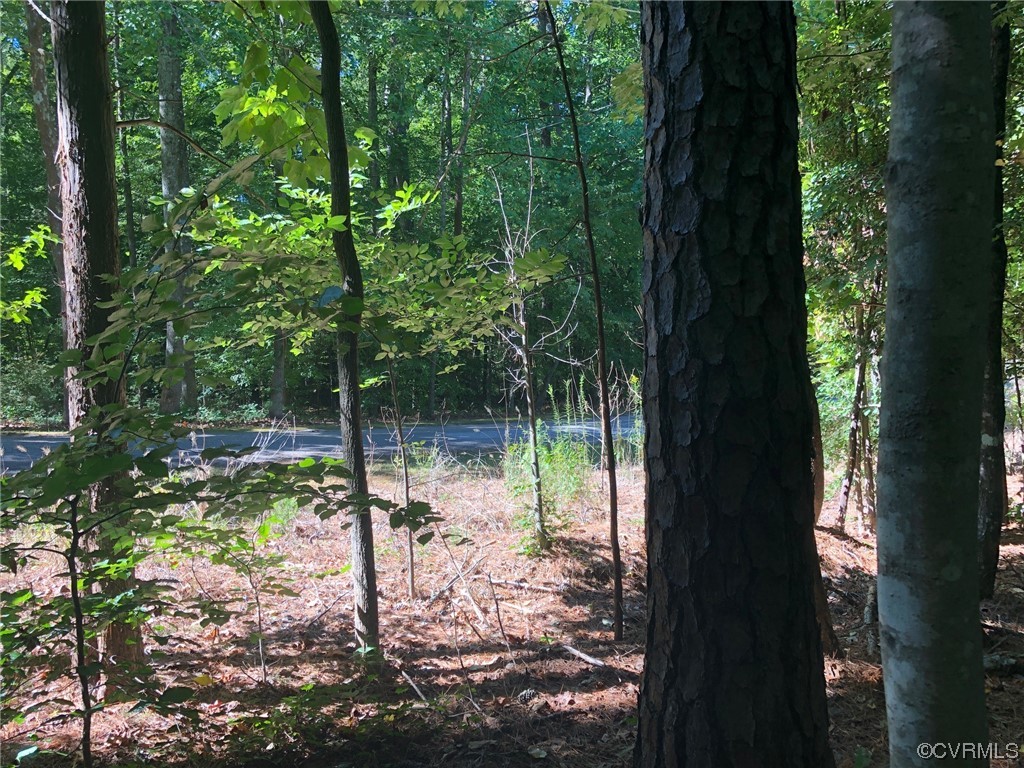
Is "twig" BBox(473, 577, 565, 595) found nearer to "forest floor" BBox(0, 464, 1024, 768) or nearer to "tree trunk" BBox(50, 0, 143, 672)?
"forest floor" BBox(0, 464, 1024, 768)

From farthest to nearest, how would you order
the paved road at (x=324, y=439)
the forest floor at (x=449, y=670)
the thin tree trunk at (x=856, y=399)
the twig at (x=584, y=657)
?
the paved road at (x=324, y=439), the thin tree trunk at (x=856, y=399), the twig at (x=584, y=657), the forest floor at (x=449, y=670)

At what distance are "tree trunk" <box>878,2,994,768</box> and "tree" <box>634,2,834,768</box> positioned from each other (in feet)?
0.81

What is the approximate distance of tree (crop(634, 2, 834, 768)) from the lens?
1.47 metres

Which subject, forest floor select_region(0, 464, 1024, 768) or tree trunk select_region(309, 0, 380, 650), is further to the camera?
tree trunk select_region(309, 0, 380, 650)

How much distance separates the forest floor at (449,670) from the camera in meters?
2.46

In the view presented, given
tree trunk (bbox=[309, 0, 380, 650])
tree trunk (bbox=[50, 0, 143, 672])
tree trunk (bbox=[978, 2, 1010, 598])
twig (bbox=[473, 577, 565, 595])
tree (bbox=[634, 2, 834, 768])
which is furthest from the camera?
twig (bbox=[473, 577, 565, 595])

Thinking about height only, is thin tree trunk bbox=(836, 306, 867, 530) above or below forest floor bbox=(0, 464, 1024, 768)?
above

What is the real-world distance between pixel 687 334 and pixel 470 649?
2962mm

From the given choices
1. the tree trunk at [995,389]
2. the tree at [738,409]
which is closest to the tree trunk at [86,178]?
the tree at [738,409]

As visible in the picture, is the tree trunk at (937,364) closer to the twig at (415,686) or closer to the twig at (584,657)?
the twig at (415,686)

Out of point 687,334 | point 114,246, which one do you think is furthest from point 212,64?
point 687,334

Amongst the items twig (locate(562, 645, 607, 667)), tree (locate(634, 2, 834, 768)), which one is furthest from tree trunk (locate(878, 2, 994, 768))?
twig (locate(562, 645, 607, 667))

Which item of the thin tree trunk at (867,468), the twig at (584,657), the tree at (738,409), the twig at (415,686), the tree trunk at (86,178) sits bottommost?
the twig at (584,657)

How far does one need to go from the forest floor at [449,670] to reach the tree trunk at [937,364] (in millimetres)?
1058
